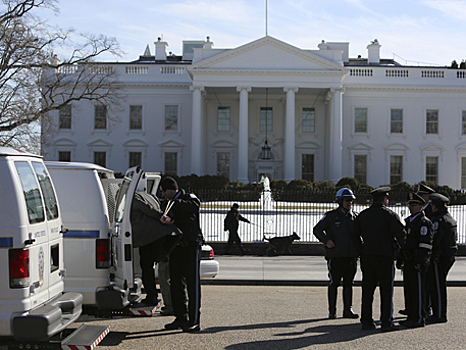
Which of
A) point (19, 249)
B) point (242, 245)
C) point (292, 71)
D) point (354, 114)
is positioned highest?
point (292, 71)

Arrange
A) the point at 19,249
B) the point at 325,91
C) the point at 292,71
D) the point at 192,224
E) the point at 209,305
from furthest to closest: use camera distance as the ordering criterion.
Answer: the point at 325,91 → the point at 292,71 → the point at 209,305 → the point at 192,224 → the point at 19,249

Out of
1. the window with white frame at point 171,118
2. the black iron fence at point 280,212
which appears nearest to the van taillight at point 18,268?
the black iron fence at point 280,212

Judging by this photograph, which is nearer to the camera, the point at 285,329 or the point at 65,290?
the point at 65,290

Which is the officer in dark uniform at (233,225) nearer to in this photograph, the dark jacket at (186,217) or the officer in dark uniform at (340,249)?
the officer in dark uniform at (340,249)

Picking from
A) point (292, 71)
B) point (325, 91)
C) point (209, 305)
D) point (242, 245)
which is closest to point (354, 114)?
point (325, 91)

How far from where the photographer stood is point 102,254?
6.41 metres

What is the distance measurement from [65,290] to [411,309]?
4762mm

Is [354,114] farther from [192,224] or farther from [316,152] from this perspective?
[192,224]

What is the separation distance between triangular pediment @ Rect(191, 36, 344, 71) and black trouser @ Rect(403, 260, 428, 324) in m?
38.8

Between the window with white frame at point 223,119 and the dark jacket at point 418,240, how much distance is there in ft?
142

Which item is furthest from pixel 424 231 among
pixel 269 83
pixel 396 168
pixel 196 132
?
pixel 396 168

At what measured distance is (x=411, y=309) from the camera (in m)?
7.40

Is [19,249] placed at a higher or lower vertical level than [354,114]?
lower

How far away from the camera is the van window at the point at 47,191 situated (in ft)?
18.0
